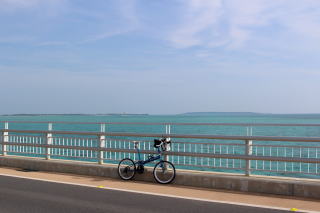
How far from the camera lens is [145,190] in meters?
8.99

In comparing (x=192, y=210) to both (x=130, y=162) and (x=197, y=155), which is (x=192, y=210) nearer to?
(x=197, y=155)

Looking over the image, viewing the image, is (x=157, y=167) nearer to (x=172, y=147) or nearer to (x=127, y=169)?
(x=127, y=169)

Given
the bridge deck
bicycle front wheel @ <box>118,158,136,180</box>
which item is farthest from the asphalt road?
bicycle front wheel @ <box>118,158,136,180</box>

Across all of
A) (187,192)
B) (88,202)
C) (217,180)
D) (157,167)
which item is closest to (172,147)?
(157,167)

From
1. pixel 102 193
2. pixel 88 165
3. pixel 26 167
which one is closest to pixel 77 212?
pixel 102 193

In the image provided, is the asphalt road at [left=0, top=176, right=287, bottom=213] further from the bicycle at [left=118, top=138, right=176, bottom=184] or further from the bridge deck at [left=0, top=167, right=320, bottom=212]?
the bicycle at [left=118, top=138, right=176, bottom=184]

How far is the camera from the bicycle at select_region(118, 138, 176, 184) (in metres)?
9.93

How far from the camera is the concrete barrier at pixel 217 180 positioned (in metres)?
8.24

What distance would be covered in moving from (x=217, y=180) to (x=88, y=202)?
316 cm

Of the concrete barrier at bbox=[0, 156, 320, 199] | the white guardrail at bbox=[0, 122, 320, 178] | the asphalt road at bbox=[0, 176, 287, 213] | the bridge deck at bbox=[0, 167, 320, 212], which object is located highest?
the white guardrail at bbox=[0, 122, 320, 178]

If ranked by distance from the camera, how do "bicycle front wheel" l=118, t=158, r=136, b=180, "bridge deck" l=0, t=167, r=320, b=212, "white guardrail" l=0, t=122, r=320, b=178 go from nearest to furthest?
1. "bridge deck" l=0, t=167, r=320, b=212
2. "white guardrail" l=0, t=122, r=320, b=178
3. "bicycle front wheel" l=118, t=158, r=136, b=180

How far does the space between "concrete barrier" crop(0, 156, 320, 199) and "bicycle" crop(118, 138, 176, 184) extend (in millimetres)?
188

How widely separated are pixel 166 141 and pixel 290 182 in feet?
10.6

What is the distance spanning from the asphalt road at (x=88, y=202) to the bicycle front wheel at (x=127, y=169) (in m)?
1.46
